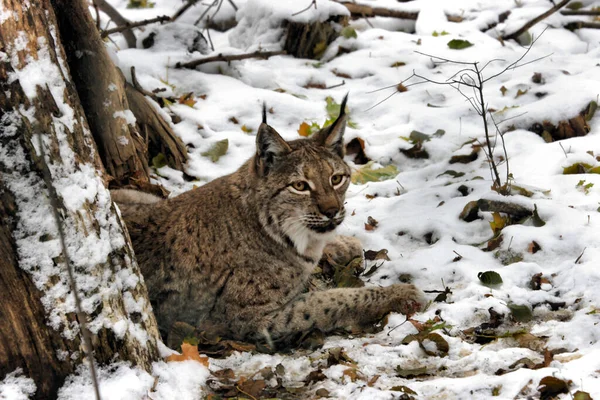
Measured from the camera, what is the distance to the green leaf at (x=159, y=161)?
601 centimetres

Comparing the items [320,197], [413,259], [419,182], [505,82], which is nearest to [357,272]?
[413,259]

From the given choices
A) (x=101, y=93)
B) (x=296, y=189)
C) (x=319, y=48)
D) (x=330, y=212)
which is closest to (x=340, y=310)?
(x=330, y=212)

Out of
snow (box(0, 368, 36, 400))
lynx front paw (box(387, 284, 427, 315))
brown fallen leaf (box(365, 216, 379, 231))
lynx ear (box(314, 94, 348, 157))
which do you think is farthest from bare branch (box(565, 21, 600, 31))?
snow (box(0, 368, 36, 400))

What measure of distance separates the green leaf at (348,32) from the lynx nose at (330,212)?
4.80 meters

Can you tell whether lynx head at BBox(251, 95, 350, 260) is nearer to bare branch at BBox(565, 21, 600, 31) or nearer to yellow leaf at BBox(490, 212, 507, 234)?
yellow leaf at BBox(490, 212, 507, 234)

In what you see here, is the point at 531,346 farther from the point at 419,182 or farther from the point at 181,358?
the point at 419,182

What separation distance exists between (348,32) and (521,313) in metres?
5.56

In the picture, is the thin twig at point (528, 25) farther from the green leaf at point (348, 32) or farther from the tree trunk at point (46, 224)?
the tree trunk at point (46, 224)

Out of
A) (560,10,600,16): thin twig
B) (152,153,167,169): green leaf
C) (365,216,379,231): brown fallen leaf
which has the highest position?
(152,153,167,169): green leaf

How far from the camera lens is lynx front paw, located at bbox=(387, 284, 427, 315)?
13.5 feet

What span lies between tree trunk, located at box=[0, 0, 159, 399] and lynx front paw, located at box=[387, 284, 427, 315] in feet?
5.43

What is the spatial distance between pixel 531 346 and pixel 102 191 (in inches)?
87.4

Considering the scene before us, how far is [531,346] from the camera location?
3.46m

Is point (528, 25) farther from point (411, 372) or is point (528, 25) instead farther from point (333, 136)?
point (411, 372)
